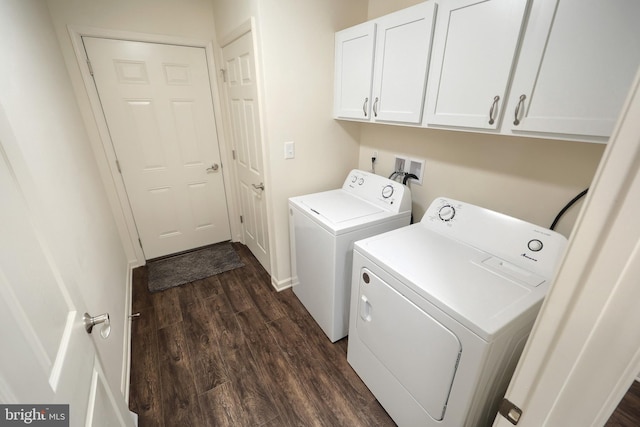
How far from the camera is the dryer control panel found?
5.86ft

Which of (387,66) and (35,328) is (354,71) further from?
(35,328)

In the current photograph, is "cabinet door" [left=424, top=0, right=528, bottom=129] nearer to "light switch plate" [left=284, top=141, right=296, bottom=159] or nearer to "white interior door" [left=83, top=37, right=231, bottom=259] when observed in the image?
"light switch plate" [left=284, top=141, right=296, bottom=159]

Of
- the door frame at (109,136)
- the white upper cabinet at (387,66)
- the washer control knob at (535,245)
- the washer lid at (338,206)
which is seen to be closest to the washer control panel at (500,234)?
the washer control knob at (535,245)

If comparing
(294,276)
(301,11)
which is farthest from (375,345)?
(301,11)

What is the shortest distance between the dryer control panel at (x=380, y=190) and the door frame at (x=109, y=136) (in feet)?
4.68

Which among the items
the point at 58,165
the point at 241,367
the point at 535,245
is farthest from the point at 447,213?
the point at 58,165

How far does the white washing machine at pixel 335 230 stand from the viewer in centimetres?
166

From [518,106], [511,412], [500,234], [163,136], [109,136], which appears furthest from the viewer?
[163,136]

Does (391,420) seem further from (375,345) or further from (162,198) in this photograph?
(162,198)

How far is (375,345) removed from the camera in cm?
140

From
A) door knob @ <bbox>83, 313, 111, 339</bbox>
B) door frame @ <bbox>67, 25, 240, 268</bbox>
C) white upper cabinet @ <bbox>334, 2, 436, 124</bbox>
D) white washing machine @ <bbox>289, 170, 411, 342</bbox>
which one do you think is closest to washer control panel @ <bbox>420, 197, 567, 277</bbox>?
white washing machine @ <bbox>289, 170, 411, 342</bbox>

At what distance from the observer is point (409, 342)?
46.1 inches

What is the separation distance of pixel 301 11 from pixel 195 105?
1.33 metres
